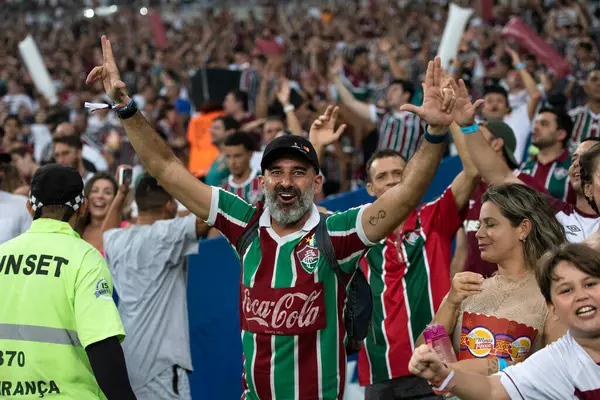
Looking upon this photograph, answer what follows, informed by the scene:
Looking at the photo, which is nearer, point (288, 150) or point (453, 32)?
point (288, 150)

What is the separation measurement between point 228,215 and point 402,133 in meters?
5.86

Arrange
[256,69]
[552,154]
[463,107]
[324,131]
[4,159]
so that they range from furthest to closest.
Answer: [256,69] < [4,159] < [552,154] < [324,131] < [463,107]

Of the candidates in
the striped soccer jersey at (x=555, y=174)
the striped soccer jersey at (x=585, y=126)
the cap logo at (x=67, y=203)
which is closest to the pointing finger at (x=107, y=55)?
the cap logo at (x=67, y=203)

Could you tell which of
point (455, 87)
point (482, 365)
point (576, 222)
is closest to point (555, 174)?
point (576, 222)

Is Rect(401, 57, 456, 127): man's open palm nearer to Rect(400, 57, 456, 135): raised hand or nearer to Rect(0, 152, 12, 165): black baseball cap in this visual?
Rect(400, 57, 456, 135): raised hand

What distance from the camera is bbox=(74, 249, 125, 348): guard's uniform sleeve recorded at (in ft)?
13.7

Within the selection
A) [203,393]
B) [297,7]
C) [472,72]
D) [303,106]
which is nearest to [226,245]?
[203,393]

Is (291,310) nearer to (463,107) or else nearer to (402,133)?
(463,107)

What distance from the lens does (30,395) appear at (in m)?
4.27

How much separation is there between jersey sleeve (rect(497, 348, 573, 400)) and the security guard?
67.4 inches

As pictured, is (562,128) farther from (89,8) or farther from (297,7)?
(89,8)

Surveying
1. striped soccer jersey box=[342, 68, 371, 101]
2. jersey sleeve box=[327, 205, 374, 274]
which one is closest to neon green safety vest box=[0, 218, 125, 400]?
jersey sleeve box=[327, 205, 374, 274]

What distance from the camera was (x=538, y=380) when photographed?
3377 millimetres

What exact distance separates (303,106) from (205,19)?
44.8 feet
